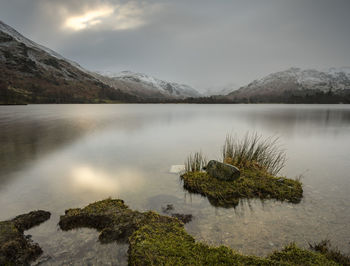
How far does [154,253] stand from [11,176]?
29.9ft

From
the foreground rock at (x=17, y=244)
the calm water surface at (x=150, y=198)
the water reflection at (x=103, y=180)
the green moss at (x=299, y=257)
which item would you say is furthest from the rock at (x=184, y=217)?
the foreground rock at (x=17, y=244)

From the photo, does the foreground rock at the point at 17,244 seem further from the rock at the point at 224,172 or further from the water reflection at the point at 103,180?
the rock at the point at 224,172

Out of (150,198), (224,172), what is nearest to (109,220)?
(150,198)

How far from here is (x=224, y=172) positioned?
343 inches

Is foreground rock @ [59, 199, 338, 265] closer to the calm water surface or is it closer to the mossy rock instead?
the mossy rock

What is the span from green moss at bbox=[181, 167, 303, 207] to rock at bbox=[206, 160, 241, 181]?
0.18 meters

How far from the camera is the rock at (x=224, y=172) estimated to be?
8.60m

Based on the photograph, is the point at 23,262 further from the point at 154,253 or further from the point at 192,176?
the point at 192,176

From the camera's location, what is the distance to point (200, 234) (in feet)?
17.8

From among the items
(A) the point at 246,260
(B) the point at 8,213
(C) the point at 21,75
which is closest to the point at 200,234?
(A) the point at 246,260

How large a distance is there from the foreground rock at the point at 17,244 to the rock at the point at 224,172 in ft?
21.7

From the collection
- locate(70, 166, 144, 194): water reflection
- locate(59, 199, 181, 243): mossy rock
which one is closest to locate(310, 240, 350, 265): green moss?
locate(59, 199, 181, 243): mossy rock

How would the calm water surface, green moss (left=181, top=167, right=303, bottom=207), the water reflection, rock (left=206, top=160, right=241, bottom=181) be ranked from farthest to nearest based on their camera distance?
rock (left=206, top=160, right=241, bottom=181), the water reflection, green moss (left=181, top=167, right=303, bottom=207), the calm water surface

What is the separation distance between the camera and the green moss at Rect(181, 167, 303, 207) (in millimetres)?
7457
